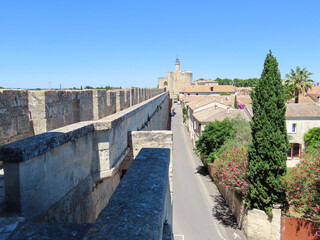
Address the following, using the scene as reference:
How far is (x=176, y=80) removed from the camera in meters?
87.8

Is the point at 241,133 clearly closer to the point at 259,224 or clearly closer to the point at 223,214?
the point at 223,214

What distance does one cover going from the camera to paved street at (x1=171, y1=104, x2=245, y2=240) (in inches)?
469

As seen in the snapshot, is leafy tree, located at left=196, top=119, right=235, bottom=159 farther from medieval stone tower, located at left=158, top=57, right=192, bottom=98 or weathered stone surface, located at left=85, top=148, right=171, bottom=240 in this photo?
medieval stone tower, located at left=158, top=57, right=192, bottom=98

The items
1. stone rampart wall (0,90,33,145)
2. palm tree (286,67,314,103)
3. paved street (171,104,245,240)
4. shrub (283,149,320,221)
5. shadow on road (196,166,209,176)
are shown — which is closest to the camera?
stone rampart wall (0,90,33,145)

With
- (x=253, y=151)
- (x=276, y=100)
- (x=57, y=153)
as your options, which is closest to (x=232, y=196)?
(x=253, y=151)

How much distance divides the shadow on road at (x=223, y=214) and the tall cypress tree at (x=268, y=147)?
189 cm

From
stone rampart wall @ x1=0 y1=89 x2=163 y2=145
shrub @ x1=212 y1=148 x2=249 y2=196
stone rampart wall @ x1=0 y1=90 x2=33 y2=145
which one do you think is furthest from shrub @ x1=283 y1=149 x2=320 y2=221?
stone rampart wall @ x1=0 y1=90 x2=33 y2=145

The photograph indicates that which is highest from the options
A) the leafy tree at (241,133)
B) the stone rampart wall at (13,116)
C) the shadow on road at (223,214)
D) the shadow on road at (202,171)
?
the stone rampart wall at (13,116)

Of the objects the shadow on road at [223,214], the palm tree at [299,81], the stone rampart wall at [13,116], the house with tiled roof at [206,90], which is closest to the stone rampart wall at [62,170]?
the stone rampart wall at [13,116]

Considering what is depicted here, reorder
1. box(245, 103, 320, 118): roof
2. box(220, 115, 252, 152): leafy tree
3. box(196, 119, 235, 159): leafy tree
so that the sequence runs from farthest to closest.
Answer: box(245, 103, 320, 118): roof, box(196, 119, 235, 159): leafy tree, box(220, 115, 252, 152): leafy tree

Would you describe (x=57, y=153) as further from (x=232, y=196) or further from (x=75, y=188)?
(x=232, y=196)

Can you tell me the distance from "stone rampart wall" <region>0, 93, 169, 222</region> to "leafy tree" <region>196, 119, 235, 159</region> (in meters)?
14.4

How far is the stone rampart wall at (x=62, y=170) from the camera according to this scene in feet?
8.12

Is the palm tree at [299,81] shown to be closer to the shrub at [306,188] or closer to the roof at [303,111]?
the roof at [303,111]
